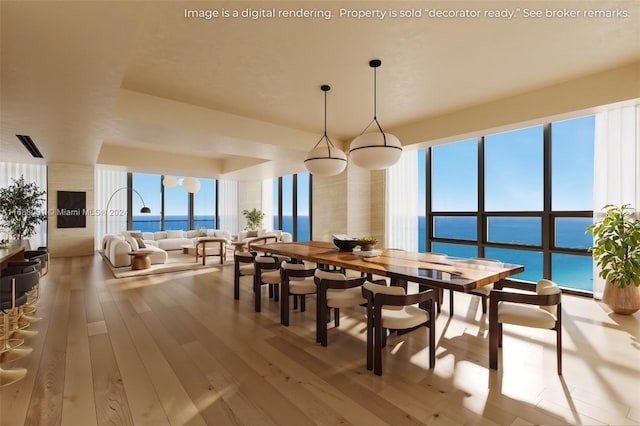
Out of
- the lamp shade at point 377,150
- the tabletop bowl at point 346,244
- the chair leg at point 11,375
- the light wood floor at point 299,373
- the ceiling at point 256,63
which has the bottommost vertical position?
the light wood floor at point 299,373

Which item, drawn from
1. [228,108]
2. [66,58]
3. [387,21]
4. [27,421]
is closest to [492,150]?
[387,21]

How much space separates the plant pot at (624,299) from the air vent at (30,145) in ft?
28.7

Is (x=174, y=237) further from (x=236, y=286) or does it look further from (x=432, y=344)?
(x=432, y=344)

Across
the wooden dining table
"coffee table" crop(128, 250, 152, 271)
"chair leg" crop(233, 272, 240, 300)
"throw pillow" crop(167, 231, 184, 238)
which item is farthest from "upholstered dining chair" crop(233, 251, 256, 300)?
"throw pillow" crop(167, 231, 184, 238)

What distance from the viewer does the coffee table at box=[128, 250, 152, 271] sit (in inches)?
248

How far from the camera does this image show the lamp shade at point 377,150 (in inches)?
126

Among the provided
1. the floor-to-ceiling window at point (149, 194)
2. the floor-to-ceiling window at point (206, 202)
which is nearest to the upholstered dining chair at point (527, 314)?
the floor-to-ceiling window at point (206, 202)

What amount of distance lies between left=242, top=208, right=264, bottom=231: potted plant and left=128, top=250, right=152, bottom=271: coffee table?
4.70m

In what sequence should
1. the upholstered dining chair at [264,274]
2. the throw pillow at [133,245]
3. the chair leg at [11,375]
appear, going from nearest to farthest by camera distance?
the chair leg at [11,375], the upholstered dining chair at [264,274], the throw pillow at [133,245]

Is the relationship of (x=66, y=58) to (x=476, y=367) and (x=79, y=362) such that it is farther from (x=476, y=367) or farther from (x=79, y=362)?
(x=476, y=367)

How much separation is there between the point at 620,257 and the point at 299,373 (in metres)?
3.94

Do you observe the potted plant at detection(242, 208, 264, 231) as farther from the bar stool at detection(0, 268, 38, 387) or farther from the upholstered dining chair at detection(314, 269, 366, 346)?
the upholstered dining chair at detection(314, 269, 366, 346)

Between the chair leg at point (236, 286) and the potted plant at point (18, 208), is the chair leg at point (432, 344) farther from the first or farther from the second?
the potted plant at point (18, 208)

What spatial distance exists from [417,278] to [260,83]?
3004 mm
